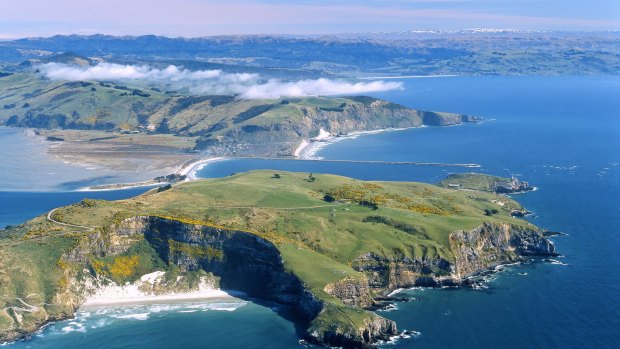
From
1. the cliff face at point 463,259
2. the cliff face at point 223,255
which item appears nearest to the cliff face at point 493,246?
the cliff face at point 463,259

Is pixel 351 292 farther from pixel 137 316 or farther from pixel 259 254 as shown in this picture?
pixel 137 316

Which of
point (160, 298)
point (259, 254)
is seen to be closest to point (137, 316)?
point (160, 298)

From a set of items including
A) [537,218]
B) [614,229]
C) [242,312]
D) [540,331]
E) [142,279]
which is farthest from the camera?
[537,218]

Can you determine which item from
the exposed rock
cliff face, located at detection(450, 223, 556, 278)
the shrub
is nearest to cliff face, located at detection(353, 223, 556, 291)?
cliff face, located at detection(450, 223, 556, 278)

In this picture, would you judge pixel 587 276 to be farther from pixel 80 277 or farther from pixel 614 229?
pixel 80 277

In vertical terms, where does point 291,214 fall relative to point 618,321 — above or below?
above

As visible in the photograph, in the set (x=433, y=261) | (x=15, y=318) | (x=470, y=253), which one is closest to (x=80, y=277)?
(x=15, y=318)

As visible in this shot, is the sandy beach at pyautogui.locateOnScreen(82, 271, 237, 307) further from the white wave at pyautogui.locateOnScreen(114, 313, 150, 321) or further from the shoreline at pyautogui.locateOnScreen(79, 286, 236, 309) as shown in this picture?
the white wave at pyautogui.locateOnScreen(114, 313, 150, 321)

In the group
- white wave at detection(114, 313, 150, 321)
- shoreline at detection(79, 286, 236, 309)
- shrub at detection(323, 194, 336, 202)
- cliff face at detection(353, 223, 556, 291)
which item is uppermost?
shrub at detection(323, 194, 336, 202)
